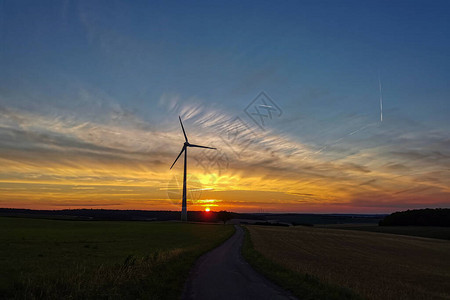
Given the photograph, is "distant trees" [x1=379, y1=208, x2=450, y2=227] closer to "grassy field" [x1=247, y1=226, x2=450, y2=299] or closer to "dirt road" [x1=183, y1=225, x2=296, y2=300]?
"grassy field" [x1=247, y1=226, x2=450, y2=299]

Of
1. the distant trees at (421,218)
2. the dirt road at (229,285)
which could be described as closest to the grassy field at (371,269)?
the dirt road at (229,285)

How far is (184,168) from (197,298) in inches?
4117

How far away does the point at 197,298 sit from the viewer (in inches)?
615

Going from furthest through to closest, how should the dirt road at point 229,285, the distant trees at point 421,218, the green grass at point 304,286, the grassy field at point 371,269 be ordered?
1. the distant trees at point 421,218
2. the grassy field at point 371,269
3. the green grass at point 304,286
4. the dirt road at point 229,285

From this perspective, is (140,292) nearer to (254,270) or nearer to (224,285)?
(224,285)

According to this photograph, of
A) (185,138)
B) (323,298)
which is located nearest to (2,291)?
(323,298)

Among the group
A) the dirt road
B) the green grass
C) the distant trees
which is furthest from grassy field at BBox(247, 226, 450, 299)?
the distant trees

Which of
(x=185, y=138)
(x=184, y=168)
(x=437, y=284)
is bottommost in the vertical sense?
(x=437, y=284)

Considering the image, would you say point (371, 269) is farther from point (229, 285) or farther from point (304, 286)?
point (229, 285)

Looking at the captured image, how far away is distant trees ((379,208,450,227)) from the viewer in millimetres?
159750

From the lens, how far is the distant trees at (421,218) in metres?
160

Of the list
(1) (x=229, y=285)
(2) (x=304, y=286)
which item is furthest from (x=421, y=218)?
(1) (x=229, y=285)

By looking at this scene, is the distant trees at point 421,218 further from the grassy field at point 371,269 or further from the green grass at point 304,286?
the green grass at point 304,286

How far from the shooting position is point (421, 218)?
170500mm
